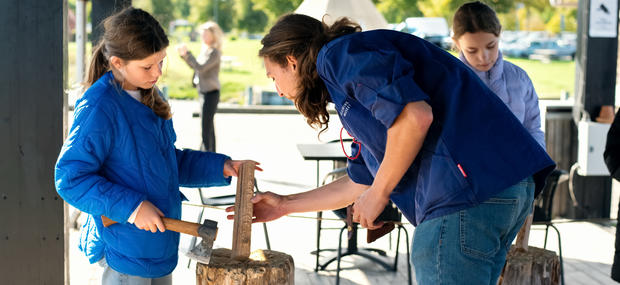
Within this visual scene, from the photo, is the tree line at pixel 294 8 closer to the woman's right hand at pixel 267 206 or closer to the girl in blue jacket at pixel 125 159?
the woman's right hand at pixel 267 206

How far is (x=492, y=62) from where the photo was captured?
141 inches

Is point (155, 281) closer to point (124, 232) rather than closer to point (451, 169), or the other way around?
point (124, 232)

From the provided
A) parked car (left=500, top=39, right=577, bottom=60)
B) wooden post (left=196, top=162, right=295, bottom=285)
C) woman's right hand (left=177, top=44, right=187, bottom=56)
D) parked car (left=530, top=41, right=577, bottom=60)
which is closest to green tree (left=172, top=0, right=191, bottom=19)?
parked car (left=500, top=39, right=577, bottom=60)

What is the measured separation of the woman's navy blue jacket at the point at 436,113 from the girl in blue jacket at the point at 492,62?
1597 millimetres

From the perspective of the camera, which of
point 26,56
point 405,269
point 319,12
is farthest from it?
point 319,12

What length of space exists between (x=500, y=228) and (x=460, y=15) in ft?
5.92

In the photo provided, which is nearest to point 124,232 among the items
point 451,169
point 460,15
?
point 451,169

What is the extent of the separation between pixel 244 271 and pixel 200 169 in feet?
1.41

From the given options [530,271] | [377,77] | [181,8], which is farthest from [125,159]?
[181,8]

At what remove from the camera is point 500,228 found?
1.88 meters

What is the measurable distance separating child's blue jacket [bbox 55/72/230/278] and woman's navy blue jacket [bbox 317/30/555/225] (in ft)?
2.71

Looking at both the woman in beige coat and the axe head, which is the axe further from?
the woman in beige coat

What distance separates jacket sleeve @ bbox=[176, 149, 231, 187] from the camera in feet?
8.91

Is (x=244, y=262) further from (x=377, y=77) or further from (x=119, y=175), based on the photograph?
(x=377, y=77)
